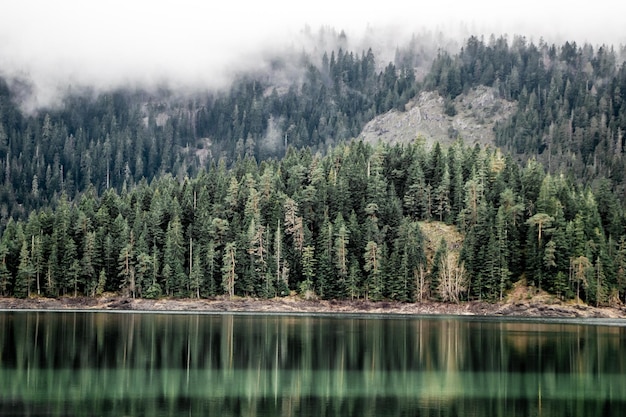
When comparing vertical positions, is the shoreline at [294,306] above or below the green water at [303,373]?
below

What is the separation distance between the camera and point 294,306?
172 meters

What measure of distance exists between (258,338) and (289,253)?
9161 centimetres

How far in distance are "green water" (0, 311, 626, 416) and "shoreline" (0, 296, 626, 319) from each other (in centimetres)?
5798

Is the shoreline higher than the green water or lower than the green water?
lower

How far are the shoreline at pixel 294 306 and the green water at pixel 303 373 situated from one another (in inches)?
2283

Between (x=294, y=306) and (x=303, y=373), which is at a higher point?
(x=303, y=373)

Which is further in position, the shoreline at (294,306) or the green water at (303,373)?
the shoreline at (294,306)

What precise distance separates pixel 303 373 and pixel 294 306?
11009 centimetres

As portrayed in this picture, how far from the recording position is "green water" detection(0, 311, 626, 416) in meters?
48.2

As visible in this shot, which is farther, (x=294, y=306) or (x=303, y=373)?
(x=294, y=306)

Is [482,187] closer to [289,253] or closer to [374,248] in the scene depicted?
[374,248]

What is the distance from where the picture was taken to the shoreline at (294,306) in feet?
522

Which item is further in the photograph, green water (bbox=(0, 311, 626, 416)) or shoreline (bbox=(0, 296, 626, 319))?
shoreline (bbox=(0, 296, 626, 319))

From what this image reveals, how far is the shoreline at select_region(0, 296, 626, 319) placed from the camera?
15900 cm
